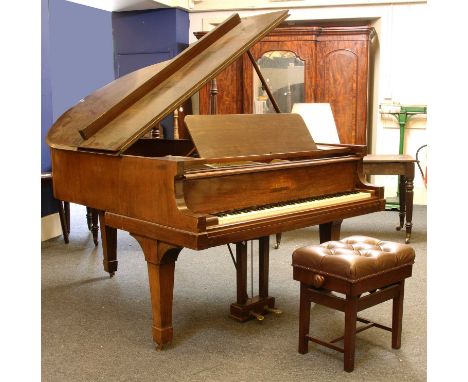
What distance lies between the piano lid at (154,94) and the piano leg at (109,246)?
2.33 feet

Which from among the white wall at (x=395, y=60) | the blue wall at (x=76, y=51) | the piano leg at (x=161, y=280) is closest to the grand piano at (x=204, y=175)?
the piano leg at (x=161, y=280)

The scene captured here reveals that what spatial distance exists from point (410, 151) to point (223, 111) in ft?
7.46

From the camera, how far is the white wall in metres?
7.00

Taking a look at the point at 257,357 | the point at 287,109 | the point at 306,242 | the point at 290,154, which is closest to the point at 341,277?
the point at 257,357

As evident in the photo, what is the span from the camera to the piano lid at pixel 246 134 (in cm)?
292

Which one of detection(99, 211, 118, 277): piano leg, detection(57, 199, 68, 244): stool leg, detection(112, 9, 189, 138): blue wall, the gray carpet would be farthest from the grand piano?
detection(112, 9, 189, 138): blue wall

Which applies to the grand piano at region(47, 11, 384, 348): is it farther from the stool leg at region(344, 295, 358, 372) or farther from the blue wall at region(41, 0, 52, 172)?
the blue wall at region(41, 0, 52, 172)

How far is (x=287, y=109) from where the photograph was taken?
23.0 feet

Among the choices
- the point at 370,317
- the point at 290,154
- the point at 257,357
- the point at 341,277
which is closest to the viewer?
the point at 341,277

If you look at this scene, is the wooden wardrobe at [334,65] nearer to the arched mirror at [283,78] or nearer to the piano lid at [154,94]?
the arched mirror at [283,78]

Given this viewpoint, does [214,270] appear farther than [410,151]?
No

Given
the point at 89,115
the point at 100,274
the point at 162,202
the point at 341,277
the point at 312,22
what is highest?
the point at 312,22

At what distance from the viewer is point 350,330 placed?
8.42 ft
